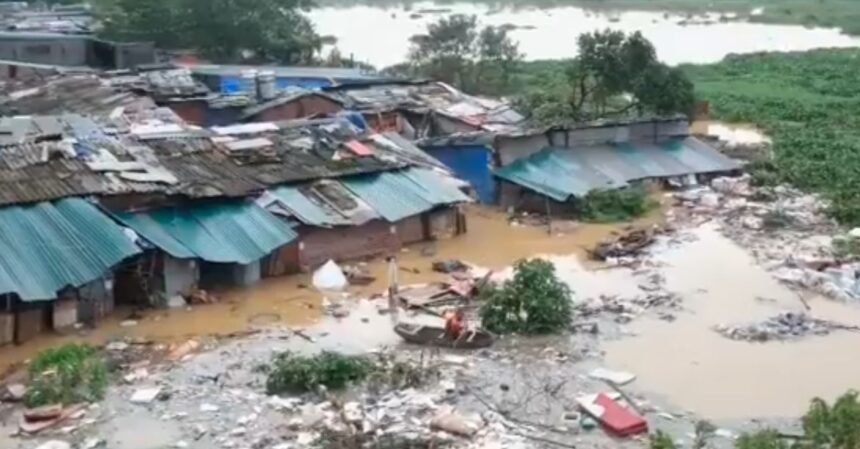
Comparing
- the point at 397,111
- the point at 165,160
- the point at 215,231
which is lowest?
the point at 215,231

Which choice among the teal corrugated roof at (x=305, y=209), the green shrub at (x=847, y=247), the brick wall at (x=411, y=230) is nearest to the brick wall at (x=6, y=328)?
the teal corrugated roof at (x=305, y=209)

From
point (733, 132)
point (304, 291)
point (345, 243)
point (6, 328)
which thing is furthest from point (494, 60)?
point (6, 328)

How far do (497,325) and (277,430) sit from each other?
11.8ft

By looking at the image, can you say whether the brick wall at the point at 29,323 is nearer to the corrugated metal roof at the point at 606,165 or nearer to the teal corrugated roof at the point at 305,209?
the teal corrugated roof at the point at 305,209

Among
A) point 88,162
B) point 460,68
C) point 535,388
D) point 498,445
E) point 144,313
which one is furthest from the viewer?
point 460,68

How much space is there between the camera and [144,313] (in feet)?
45.2

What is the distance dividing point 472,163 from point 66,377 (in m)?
9.90

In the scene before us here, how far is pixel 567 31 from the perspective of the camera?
5659cm

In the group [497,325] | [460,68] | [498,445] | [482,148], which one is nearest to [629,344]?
[497,325]

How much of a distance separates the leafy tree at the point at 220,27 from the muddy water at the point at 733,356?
19.8m

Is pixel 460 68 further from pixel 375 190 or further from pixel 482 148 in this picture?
pixel 375 190

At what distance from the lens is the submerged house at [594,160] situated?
18984 mm

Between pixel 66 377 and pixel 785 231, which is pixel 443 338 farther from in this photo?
pixel 785 231

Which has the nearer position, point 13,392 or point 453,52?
point 13,392
